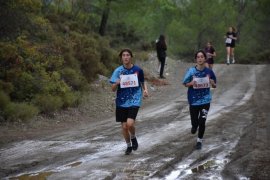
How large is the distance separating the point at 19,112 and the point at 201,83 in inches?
241

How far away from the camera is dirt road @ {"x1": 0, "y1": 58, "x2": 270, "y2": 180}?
803cm

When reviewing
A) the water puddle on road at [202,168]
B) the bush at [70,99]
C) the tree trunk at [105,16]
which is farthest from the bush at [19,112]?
the tree trunk at [105,16]

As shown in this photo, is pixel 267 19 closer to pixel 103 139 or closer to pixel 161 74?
pixel 161 74

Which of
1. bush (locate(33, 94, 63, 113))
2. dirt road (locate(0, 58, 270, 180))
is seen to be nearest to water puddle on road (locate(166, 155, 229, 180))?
dirt road (locate(0, 58, 270, 180))

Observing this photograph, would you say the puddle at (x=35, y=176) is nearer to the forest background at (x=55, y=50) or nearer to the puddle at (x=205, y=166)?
the puddle at (x=205, y=166)

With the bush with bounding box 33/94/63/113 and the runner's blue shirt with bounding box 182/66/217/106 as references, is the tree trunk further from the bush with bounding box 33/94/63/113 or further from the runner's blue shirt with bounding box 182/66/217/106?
the runner's blue shirt with bounding box 182/66/217/106

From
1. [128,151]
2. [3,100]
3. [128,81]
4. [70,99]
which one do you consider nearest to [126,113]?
[128,81]

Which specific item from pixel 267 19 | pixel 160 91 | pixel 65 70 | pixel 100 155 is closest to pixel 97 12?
pixel 160 91

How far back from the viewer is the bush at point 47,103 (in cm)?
1554

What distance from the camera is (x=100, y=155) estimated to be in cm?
962

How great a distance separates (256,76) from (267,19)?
1100 inches

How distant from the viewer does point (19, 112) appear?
1423cm

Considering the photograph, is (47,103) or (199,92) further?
(47,103)

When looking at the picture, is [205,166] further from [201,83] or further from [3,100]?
[3,100]
